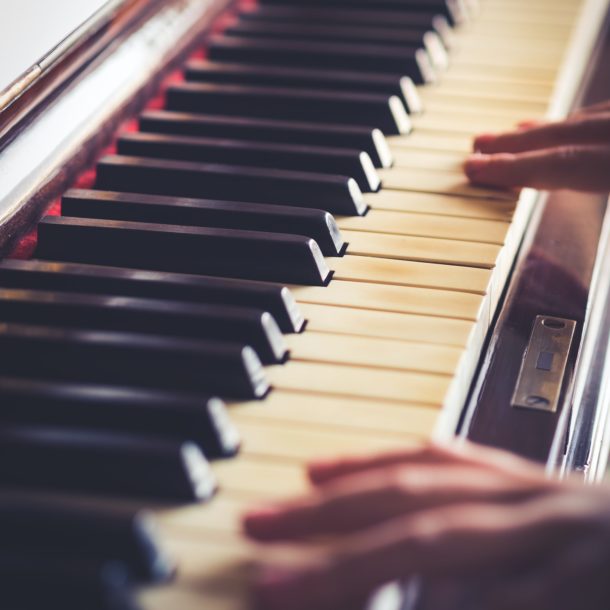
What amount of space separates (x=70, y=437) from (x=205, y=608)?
0.24 metres

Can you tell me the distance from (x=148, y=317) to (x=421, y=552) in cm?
48

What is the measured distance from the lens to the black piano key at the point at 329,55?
1827mm

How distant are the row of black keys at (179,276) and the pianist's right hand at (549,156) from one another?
0.55ft

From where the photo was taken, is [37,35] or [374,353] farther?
[37,35]

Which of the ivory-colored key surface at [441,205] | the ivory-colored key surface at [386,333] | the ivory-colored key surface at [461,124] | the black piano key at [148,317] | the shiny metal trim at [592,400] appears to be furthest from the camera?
the ivory-colored key surface at [461,124]

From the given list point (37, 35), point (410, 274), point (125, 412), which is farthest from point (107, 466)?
Result: point (37, 35)

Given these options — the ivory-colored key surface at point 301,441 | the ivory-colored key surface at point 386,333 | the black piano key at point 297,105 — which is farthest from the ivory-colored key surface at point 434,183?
the ivory-colored key surface at point 301,441

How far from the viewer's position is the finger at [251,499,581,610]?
0.82m

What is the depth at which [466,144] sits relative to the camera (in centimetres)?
163

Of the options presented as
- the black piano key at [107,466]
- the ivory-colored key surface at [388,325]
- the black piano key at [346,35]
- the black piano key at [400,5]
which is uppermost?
the black piano key at [400,5]

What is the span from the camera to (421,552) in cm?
83

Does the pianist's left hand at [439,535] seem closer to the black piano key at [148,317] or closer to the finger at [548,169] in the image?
the black piano key at [148,317]

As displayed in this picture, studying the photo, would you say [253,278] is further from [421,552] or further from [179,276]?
[421,552]

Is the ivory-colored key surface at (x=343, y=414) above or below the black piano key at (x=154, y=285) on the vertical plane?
below
